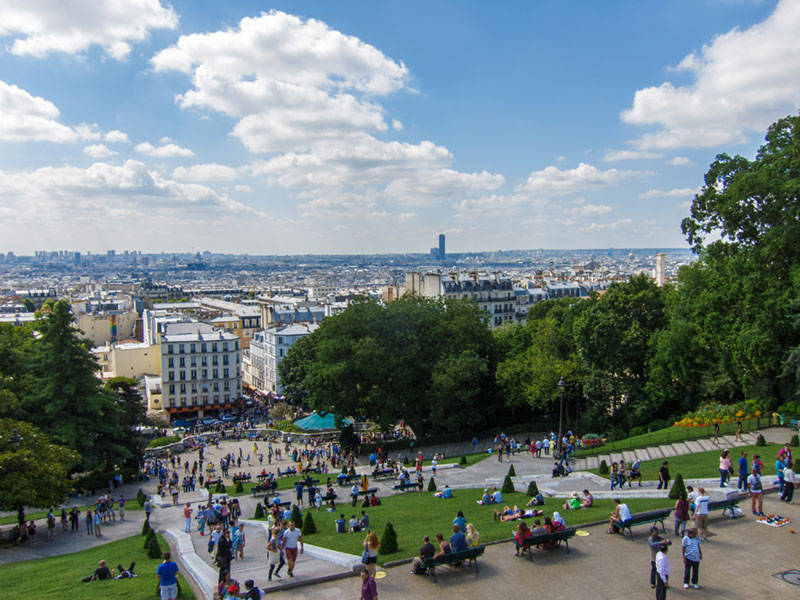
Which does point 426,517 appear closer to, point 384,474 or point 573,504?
point 573,504

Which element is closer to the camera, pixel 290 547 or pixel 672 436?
pixel 290 547

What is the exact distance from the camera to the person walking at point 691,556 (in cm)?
1353

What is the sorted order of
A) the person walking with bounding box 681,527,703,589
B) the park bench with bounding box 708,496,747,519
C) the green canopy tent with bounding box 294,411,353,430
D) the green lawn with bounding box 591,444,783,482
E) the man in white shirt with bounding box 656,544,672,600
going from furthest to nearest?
1. the green canopy tent with bounding box 294,411,353,430
2. the green lawn with bounding box 591,444,783,482
3. the park bench with bounding box 708,496,747,519
4. the person walking with bounding box 681,527,703,589
5. the man in white shirt with bounding box 656,544,672,600

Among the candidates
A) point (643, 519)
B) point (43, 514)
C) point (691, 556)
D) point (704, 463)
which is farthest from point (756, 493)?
point (43, 514)

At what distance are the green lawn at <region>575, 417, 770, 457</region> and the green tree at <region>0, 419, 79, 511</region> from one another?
25986mm

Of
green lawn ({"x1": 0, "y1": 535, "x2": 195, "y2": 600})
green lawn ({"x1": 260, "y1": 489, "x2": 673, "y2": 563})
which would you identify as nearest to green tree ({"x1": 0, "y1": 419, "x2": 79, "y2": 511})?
green lawn ({"x1": 0, "y1": 535, "x2": 195, "y2": 600})

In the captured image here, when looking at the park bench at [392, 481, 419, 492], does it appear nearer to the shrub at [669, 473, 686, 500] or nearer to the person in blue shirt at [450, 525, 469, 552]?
the shrub at [669, 473, 686, 500]

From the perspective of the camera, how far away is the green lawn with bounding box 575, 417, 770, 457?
1237 inches

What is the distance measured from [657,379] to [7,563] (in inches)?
1400

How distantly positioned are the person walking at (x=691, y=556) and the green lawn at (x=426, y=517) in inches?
195

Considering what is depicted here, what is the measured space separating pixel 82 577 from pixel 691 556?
16622 mm

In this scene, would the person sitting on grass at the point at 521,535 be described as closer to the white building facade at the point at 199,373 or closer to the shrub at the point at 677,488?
the shrub at the point at 677,488

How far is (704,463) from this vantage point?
26328 millimetres

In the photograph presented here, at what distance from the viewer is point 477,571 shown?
50.1 ft
